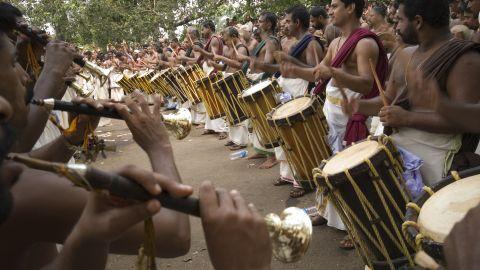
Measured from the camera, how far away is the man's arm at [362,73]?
3.86m

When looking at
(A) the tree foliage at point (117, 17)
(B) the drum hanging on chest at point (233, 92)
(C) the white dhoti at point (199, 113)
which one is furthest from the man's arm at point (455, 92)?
(A) the tree foliage at point (117, 17)

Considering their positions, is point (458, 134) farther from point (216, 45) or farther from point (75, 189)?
point (216, 45)

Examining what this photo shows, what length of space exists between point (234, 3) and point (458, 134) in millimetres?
14733

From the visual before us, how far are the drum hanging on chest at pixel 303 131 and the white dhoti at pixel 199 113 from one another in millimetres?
5764

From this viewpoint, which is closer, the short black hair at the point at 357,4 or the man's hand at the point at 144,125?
the man's hand at the point at 144,125

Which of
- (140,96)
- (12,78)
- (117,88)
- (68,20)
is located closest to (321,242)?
(140,96)

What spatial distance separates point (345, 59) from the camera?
412 cm

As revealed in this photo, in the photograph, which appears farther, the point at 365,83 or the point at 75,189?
the point at 365,83

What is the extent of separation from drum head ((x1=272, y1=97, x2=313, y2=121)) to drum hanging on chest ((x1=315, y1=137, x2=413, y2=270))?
1556 millimetres

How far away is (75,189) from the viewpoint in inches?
52.5

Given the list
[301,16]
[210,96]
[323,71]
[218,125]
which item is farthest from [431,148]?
[218,125]

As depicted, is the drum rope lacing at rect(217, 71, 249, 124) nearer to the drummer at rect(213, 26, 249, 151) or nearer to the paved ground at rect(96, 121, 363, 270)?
the drummer at rect(213, 26, 249, 151)

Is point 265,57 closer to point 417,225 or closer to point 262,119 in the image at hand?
point 262,119

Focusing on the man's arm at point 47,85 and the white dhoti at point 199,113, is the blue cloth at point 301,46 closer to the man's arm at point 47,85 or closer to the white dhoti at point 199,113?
the man's arm at point 47,85
